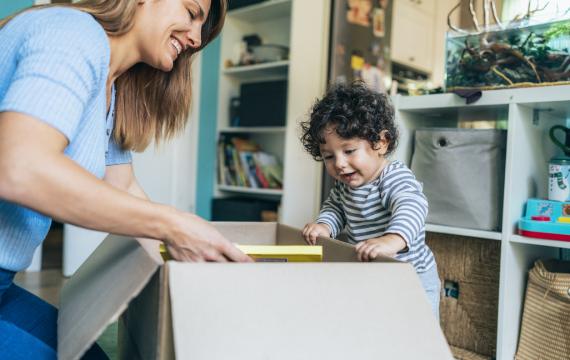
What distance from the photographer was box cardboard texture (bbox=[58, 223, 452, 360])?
600 mm

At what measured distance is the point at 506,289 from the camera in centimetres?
150

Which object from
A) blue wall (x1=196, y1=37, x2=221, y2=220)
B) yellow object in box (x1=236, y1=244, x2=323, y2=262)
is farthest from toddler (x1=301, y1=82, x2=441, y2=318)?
blue wall (x1=196, y1=37, x2=221, y2=220)

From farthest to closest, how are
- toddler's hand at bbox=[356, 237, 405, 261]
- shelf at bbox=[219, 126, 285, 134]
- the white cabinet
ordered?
the white cabinet < shelf at bbox=[219, 126, 285, 134] < toddler's hand at bbox=[356, 237, 405, 261]

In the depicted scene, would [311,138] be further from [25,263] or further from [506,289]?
[25,263]

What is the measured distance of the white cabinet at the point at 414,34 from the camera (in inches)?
141

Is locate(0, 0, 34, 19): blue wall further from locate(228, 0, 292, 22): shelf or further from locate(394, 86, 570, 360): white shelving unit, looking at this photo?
locate(394, 86, 570, 360): white shelving unit

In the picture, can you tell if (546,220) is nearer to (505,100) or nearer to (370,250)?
(505,100)

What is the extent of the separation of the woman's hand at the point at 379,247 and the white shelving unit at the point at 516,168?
1.90ft

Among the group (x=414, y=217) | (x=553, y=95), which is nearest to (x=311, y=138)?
(x=414, y=217)

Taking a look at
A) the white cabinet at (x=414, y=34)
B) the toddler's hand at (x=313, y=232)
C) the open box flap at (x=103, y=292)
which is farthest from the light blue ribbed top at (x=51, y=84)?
the white cabinet at (x=414, y=34)

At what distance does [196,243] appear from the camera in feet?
2.38

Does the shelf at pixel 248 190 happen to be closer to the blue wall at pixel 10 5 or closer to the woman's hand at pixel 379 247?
the blue wall at pixel 10 5

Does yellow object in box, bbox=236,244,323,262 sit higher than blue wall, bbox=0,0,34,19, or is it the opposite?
blue wall, bbox=0,0,34,19

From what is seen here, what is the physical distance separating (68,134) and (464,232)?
1.25 metres
